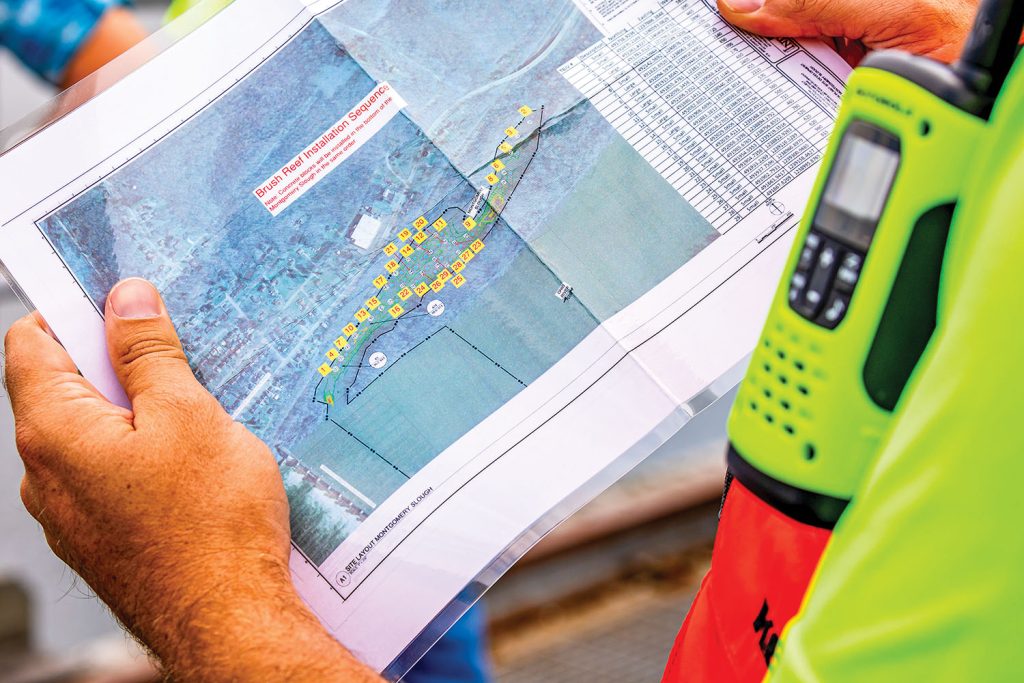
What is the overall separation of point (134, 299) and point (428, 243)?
0.70ft

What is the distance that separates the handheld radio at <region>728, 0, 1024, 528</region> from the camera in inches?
14.8

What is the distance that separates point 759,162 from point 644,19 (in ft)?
0.50

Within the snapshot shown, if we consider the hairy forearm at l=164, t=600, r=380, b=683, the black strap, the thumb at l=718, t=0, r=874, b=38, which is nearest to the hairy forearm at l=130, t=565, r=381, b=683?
the hairy forearm at l=164, t=600, r=380, b=683

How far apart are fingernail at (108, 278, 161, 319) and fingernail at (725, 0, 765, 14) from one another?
50 cm

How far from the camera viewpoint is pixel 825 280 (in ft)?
1.37

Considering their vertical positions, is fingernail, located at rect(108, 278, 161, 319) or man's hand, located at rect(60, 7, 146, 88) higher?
man's hand, located at rect(60, 7, 146, 88)

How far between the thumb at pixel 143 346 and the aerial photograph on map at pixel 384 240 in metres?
0.01

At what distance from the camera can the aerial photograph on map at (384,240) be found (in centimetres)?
64

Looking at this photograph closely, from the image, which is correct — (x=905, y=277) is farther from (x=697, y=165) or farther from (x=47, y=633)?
(x=47, y=633)

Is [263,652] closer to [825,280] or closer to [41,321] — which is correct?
[41,321]

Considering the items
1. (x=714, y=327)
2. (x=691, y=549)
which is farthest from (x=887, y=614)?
(x=691, y=549)

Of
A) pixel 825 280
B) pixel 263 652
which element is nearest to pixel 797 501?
pixel 825 280

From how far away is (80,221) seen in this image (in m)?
0.64

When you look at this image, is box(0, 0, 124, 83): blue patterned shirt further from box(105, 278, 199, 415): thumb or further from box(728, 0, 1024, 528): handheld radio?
box(728, 0, 1024, 528): handheld radio
